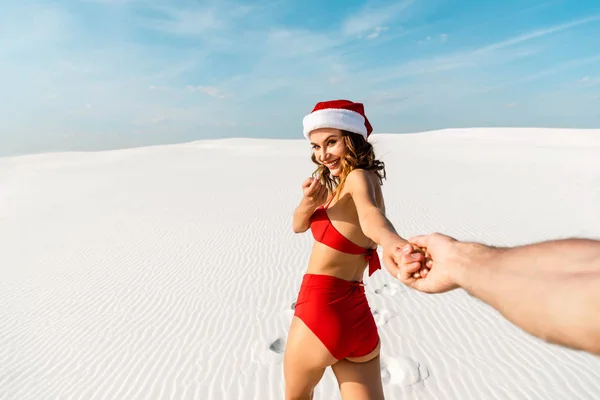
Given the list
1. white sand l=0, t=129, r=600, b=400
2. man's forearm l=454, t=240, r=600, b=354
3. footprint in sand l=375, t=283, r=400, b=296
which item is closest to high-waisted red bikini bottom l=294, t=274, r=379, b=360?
man's forearm l=454, t=240, r=600, b=354

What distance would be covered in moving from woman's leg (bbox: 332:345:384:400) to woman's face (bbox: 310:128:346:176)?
0.98 meters

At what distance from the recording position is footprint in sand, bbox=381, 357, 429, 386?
399 cm

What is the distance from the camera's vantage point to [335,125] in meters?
2.08

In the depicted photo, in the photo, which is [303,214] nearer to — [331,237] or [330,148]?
[331,237]

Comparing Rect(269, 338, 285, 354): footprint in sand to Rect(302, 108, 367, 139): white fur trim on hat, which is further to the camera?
Rect(269, 338, 285, 354): footprint in sand

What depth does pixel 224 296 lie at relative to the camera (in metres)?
6.70

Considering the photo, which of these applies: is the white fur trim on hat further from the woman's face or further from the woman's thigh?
the woman's thigh

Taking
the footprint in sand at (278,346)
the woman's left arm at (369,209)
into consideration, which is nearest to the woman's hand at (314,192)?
the woman's left arm at (369,209)

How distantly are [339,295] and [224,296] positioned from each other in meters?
5.16

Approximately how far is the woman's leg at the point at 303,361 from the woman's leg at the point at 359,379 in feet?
0.33

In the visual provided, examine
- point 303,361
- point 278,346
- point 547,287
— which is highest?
point 547,287

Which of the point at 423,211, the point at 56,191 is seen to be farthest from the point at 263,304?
the point at 56,191

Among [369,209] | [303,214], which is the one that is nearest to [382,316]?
[303,214]

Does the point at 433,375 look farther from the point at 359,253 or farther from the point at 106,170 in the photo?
the point at 106,170
